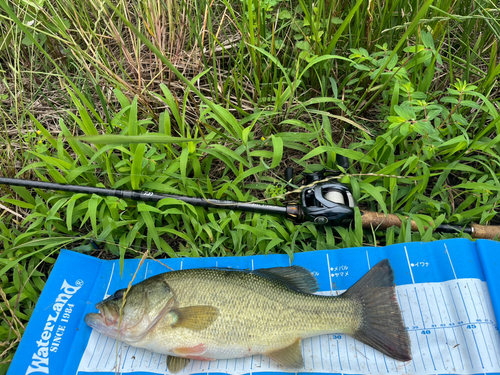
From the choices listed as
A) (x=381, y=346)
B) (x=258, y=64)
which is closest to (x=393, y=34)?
(x=258, y=64)

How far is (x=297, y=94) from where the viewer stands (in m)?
3.37

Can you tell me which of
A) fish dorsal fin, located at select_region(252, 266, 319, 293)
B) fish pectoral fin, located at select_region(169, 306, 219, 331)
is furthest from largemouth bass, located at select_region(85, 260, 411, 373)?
fish dorsal fin, located at select_region(252, 266, 319, 293)

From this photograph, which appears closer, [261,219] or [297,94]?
[261,219]

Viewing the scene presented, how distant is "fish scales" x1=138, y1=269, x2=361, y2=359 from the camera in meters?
2.27

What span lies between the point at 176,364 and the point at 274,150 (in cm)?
Result: 183

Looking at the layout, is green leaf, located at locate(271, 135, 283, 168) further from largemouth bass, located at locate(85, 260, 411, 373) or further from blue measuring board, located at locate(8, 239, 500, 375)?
largemouth bass, located at locate(85, 260, 411, 373)

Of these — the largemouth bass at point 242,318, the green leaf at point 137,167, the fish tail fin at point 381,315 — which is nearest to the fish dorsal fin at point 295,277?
the largemouth bass at point 242,318

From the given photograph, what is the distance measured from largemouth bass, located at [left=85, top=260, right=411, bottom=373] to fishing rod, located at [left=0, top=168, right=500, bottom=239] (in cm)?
49

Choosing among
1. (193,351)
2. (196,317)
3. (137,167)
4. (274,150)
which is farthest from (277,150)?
(193,351)

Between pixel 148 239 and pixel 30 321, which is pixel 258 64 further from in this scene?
pixel 30 321

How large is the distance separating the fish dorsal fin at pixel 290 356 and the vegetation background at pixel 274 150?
796mm

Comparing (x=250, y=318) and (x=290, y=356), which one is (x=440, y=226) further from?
(x=250, y=318)

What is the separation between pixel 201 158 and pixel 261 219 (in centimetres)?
87

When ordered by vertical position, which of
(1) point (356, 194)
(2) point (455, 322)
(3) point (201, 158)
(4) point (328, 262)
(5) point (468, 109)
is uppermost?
(5) point (468, 109)
